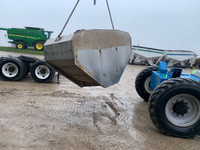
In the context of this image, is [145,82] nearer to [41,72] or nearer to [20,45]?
[41,72]

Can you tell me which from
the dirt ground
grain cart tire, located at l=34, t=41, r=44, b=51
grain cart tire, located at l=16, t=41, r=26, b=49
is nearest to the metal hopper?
the dirt ground

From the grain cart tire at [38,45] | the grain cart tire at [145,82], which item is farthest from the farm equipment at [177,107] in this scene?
the grain cart tire at [38,45]

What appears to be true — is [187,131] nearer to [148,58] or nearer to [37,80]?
[37,80]

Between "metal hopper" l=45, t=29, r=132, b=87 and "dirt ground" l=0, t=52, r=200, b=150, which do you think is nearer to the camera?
"dirt ground" l=0, t=52, r=200, b=150

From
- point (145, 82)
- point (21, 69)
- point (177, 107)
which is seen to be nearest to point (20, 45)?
point (21, 69)

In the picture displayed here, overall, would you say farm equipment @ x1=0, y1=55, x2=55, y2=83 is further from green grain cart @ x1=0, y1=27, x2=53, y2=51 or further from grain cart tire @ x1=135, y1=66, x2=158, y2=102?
green grain cart @ x1=0, y1=27, x2=53, y2=51

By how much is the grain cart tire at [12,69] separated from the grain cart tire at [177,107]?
4982mm

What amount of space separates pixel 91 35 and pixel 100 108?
1.79 meters

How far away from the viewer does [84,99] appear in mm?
4598

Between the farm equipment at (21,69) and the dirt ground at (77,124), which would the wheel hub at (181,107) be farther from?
the farm equipment at (21,69)

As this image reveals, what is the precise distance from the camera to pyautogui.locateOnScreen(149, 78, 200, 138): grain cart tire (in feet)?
8.85

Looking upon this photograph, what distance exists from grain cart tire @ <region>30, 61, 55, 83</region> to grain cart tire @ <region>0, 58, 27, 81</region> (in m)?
0.39

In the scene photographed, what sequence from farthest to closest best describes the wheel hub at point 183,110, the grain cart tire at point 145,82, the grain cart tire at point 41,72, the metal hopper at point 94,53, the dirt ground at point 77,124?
1. the grain cart tire at point 41,72
2. the grain cart tire at point 145,82
3. the wheel hub at point 183,110
4. the metal hopper at point 94,53
5. the dirt ground at point 77,124

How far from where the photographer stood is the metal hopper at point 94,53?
2650 mm
